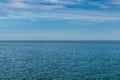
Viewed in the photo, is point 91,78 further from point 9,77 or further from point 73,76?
point 9,77

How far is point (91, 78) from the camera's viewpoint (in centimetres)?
4047

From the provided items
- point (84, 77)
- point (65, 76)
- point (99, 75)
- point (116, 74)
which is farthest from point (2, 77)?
point (116, 74)

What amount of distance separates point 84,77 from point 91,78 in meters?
1.37

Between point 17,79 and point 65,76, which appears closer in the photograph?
point 17,79

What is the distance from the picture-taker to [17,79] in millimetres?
39531

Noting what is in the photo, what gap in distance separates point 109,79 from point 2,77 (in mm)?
18427

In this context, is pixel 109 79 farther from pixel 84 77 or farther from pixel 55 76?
pixel 55 76

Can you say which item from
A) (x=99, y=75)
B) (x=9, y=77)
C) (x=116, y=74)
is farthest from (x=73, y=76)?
(x=9, y=77)

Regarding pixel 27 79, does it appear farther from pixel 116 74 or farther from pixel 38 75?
pixel 116 74

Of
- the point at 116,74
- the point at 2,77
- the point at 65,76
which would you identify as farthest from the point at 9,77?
the point at 116,74

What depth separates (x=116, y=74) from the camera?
44344 millimetres

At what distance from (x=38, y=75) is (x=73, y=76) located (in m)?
6.31

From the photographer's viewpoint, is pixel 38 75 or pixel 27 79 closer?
pixel 27 79

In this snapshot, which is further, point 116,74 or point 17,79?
point 116,74
